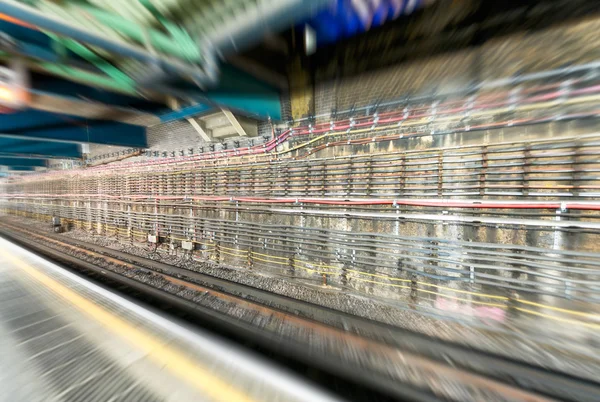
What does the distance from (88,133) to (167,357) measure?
24.4ft

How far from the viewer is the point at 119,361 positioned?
1635mm

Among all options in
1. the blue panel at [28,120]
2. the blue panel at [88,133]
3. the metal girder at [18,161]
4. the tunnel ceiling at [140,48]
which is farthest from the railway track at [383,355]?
the metal girder at [18,161]

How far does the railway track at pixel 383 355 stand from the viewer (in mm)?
1812

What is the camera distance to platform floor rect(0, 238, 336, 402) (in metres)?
1.39

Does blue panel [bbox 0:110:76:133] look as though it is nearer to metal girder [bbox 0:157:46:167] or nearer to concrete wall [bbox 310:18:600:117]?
concrete wall [bbox 310:18:600:117]

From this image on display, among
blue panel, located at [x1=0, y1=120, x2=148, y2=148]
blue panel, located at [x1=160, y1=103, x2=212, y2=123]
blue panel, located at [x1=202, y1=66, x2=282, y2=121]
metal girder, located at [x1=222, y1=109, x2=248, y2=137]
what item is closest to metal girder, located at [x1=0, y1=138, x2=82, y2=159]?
blue panel, located at [x1=0, y1=120, x2=148, y2=148]

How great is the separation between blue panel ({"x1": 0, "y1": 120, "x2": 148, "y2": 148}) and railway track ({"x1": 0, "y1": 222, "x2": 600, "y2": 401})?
5.28 m

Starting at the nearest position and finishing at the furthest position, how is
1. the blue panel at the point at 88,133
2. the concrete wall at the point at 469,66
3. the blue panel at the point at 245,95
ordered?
the concrete wall at the point at 469,66
the blue panel at the point at 245,95
the blue panel at the point at 88,133

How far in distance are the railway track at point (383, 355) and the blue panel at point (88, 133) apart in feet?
17.3

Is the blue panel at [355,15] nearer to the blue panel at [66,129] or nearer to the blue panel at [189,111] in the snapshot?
the blue panel at [189,111]

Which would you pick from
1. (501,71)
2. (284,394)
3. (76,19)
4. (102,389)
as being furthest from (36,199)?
(501,71)

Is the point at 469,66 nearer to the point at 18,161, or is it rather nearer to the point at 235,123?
the point at 235,123

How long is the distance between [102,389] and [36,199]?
75.8ft

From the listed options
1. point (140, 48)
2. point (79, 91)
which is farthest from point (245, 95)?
point (79, 91)
